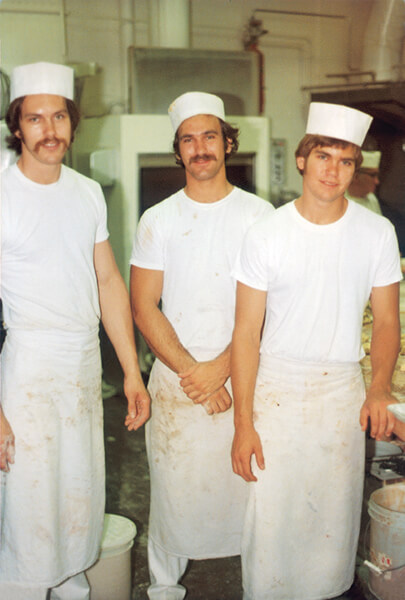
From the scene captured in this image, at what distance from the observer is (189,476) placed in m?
1.93

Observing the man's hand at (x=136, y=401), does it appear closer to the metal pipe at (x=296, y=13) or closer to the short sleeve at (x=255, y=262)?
the short sleeve at (x=255, y=262)

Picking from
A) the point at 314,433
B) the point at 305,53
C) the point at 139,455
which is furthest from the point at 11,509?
the point at 305,53

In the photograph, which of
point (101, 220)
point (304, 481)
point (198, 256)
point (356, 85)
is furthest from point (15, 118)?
point (356, 85)

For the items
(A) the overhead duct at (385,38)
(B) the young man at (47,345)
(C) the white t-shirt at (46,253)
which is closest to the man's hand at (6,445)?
(B) the young man at (47,345)

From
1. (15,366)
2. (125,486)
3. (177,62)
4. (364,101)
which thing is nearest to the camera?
(15,366)

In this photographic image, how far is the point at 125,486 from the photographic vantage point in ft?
9.25

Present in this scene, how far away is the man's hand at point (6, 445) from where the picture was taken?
1.60 meters

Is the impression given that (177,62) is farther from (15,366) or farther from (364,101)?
(15,366)

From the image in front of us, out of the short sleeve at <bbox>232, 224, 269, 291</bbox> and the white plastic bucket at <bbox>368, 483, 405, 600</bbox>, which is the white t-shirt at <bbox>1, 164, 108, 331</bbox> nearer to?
the short sleeve at <bbox>232, 224, 269, 291</bbox>

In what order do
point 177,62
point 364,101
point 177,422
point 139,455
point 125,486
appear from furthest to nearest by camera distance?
point 364,101 < point 177,62 < point 139,455 < point 125,486 < point 177,422

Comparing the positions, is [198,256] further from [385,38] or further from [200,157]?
[385,38]

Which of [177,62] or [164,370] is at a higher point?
[177,62]

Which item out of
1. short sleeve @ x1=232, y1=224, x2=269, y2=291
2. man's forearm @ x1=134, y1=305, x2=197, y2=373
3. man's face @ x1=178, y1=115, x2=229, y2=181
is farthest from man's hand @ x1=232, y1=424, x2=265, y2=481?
man's face @ x1=178, y1=115, x2=229, y2=181

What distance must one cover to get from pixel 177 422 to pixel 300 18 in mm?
3494
